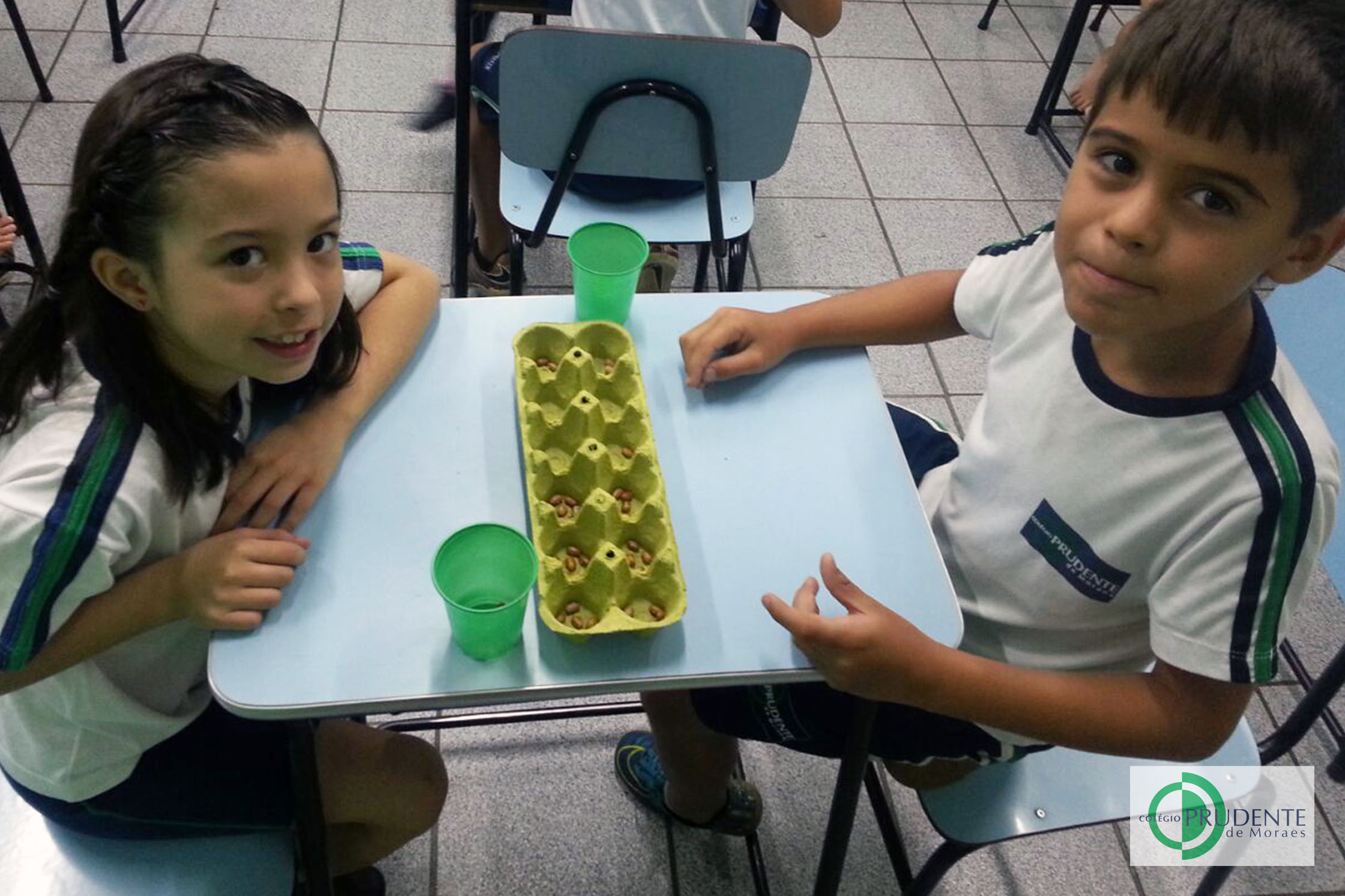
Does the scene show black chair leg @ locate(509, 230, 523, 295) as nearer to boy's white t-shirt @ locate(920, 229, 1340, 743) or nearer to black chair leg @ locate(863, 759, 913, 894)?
A: boy's white t-shirt @ locate(920, 229, 1340, 743)

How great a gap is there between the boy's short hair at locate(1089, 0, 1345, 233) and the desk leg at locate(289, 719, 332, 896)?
861 mm

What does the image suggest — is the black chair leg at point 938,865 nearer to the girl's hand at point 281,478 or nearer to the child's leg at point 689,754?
the child's leg at point 689,754

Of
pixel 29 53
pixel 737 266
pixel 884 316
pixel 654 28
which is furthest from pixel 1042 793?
pixel 29 53

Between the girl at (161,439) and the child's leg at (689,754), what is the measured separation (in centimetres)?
50

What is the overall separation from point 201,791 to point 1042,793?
2.75ft

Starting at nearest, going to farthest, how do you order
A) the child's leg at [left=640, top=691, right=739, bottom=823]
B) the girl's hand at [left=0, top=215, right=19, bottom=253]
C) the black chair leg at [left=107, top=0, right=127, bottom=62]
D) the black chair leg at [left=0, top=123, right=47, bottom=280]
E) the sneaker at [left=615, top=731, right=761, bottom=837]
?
the child's leg at [left=640, top=691, right=739, bottom=823] → the sneaker at [left=615, top=731, right=761, bottom=837] → the girl's hand at [left=0, top=215, right=19, bottom=253] → the black chair leg at [left=0, top=123, right=47, bottom=280] → the black chair leg at [left=107, top=0, right=127, bottom=62]

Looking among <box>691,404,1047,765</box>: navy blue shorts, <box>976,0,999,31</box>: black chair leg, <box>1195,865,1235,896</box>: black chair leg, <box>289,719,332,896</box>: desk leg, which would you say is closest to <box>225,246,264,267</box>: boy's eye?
<box>289,719,332,896</box>: desk leg

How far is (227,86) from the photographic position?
804 millimetres

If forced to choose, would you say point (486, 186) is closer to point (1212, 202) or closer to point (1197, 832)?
point (1212, 202)

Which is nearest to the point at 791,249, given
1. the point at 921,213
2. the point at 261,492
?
the point at 921,213

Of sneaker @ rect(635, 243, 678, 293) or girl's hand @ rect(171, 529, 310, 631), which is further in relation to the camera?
sneaker @ rect(635, 243, 678, 293)

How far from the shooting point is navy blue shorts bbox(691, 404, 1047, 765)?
105 cm

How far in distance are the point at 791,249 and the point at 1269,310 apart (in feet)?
4.24

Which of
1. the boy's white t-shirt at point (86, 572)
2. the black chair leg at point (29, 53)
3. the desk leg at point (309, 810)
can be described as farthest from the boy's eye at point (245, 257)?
the black chair leg at point (29, 53)
